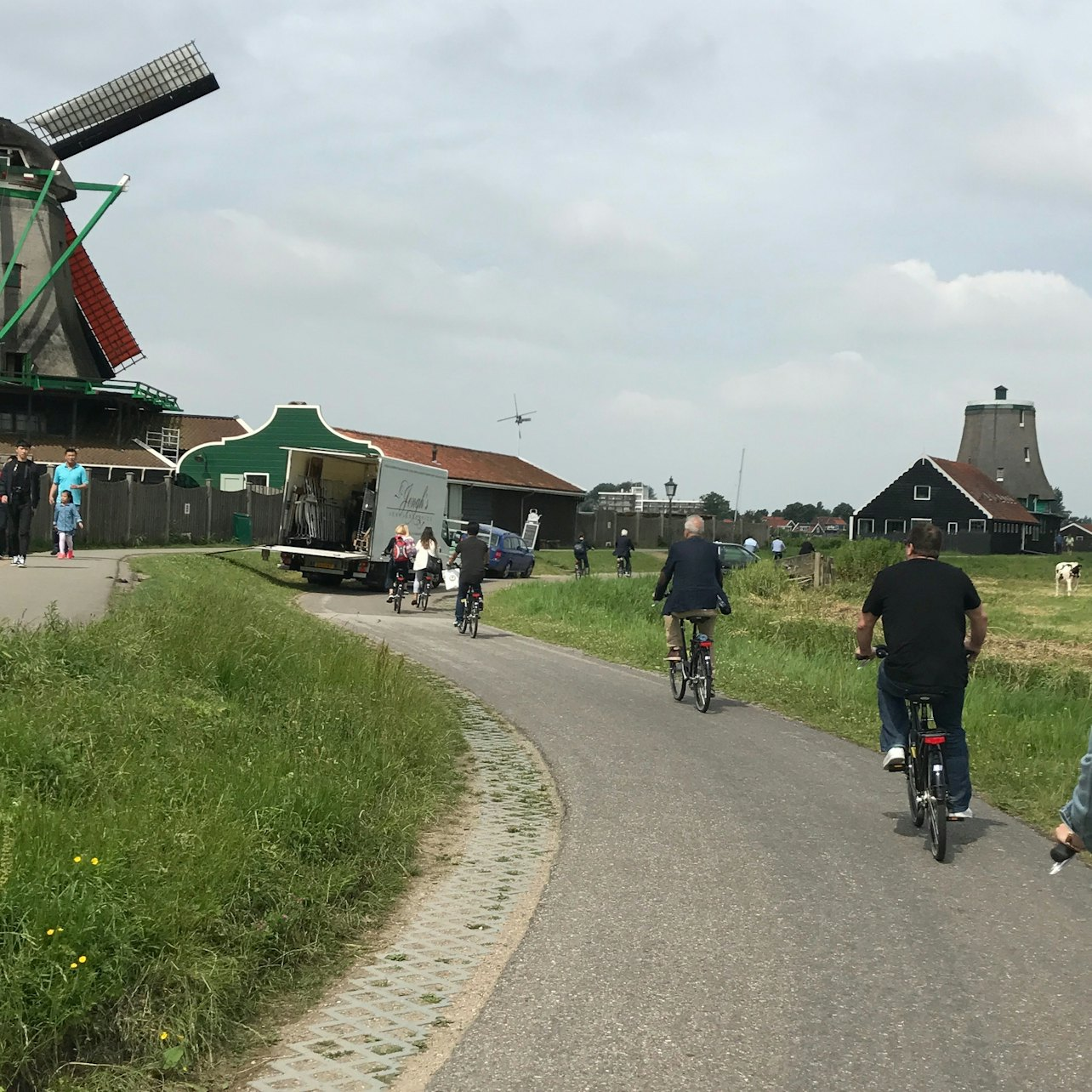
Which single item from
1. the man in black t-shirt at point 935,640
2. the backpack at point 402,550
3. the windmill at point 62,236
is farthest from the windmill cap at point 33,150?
the man in black t-shirt at point 935,640

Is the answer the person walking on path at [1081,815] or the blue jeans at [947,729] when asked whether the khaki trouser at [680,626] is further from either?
the person walking on path at [1081,815]

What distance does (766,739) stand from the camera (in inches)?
463

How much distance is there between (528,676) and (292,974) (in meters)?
10.8

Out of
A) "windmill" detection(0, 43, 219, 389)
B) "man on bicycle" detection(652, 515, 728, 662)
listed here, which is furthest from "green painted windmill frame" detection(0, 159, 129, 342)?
"man on bicycle" detection(652, 515, 728, 662)

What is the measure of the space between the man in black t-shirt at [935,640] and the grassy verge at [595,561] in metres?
39.6

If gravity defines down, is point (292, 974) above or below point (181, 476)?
below

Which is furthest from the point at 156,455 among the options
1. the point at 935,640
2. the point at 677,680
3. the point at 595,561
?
the point at 935,640

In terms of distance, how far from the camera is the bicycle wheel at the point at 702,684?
1358 cm

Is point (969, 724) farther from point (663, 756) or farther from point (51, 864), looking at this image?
point (51, 864)

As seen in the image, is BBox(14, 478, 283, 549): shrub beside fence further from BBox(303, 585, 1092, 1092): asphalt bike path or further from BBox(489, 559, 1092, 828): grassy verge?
BBox(303, 585, 1092, 1092): asphalt bike path

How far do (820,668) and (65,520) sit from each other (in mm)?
12327

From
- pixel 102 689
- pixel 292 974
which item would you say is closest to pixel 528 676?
pixel 102 689

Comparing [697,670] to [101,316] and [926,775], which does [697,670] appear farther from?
[101,316]

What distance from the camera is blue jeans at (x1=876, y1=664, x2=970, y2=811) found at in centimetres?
786
